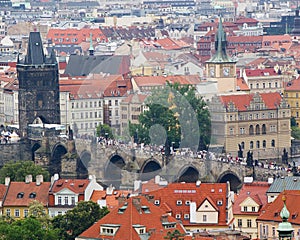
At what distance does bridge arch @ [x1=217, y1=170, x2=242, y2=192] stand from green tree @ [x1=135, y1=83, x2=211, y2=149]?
13760 mm

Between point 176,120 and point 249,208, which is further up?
point 249,208

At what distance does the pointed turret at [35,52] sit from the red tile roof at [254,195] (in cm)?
3783

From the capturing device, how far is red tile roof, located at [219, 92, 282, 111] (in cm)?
10238

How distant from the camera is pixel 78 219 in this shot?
63.6 meters

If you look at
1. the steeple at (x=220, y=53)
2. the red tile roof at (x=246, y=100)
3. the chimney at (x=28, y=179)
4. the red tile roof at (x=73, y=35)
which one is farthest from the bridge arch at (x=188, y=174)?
the red tile roof at (x=73, y=35)

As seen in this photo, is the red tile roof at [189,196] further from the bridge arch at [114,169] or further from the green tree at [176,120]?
the green tree at [176,120]

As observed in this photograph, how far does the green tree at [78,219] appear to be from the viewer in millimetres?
62812

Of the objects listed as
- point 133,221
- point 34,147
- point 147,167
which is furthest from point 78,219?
point 34,147

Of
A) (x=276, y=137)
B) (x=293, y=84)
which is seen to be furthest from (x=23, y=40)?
(x=276, y=137)

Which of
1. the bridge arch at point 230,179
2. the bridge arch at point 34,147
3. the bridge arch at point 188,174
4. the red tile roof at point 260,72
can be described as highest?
the bridge arch at point 230,179

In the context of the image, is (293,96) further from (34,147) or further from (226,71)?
(34,147)

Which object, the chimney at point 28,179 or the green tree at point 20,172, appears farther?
the green tree at point 20,172

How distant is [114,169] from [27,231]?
3307cm

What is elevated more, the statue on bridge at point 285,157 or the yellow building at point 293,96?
the statue on bridge at point 285,157
